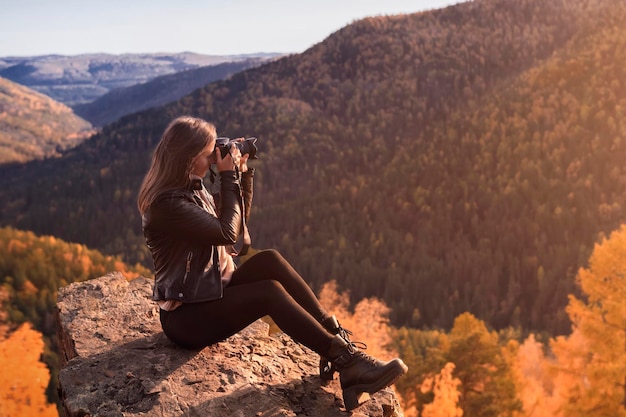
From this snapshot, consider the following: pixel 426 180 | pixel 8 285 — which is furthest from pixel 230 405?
pixel 426 180

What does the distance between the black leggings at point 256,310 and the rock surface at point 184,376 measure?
1.18ft

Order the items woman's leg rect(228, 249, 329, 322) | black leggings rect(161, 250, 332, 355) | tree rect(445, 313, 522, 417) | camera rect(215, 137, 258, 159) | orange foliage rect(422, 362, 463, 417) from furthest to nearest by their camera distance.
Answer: tree rect(445, 313, 522, 417) < orange foliage rect(422, 362, 463, 417) < woman's leg rect(228, 249, 329, 322) < camera rect(215, 137, 258, 159) < black leggings rect(161, 250, 332, 355)

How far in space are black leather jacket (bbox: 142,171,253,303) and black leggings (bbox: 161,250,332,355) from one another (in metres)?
0.19

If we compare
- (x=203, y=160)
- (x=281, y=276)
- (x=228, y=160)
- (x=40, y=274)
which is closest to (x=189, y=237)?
(x=203, y=160)

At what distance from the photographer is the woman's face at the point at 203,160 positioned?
16.5 ft

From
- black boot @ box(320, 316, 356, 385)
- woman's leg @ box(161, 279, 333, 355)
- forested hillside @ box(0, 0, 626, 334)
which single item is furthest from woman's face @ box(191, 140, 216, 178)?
forested hillside @ box(0, 0, 626, 334)

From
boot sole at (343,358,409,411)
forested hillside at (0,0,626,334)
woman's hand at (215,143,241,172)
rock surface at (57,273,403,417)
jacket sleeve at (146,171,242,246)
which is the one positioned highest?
woman's hand at (215,143,241,172)

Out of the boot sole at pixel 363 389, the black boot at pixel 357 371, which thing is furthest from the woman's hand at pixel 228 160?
the boot sole at pixel 363 389

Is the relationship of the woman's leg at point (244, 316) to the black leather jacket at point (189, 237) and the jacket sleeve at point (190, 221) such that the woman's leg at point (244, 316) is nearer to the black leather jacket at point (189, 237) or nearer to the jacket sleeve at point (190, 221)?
the black leather jacket at point (189, 237)

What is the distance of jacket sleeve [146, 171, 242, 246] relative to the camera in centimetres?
482

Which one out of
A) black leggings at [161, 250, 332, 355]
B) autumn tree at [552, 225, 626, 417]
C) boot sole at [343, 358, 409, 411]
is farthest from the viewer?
autumn tree at [552, 225, 626, 417]

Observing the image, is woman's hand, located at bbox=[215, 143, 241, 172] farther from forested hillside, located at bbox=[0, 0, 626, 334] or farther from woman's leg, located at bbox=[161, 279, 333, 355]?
forested hillside, located at bbox=[0, 0, 626, 334]

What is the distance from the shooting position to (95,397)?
197 inches

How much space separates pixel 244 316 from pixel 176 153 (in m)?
1.72
